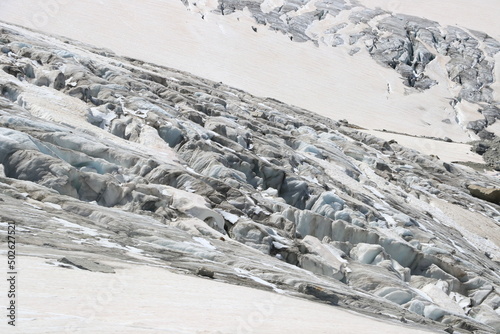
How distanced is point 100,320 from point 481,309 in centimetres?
1760

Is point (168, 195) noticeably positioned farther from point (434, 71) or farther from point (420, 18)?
point (420, 18)

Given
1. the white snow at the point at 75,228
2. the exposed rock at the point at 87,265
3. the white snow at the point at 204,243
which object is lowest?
the white snow at the point at 204,243

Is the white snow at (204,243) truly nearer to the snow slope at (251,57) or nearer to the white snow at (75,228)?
the white snow at (75,228)

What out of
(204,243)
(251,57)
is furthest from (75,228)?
(251,57)

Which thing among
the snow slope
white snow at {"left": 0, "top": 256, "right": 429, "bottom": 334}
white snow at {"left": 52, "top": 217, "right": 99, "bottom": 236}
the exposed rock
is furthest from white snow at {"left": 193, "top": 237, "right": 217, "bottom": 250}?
the snow slope

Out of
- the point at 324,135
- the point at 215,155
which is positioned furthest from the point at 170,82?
the point at 215,155

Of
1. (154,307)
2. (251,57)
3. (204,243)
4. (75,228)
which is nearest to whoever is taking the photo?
(154,307)

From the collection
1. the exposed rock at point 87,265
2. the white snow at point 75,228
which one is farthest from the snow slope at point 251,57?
the exposed rock at point 87,265

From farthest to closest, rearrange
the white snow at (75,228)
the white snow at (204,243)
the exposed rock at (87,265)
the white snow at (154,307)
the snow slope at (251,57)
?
the snow slope at (251,57)
the white snow at (204,243)
the white snow at (75,228)
the exposed rock at (87,265)
the white snow at (154,307)

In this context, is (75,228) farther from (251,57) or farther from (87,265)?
(251,57)

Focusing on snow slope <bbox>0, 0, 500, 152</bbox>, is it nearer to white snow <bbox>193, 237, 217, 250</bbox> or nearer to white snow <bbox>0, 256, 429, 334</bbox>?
white snow <bbox>193, 237, 217, 250</bbox>

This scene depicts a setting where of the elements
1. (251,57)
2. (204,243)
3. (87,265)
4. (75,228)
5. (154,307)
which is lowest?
(204,243)

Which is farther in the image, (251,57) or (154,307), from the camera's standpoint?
(251,57)

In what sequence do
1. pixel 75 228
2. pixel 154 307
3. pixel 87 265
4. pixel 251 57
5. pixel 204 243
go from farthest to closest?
pixel 251 57 < pixel 204 243 < pixel 75 228 < pixel 87 265 < pixel 154 307
